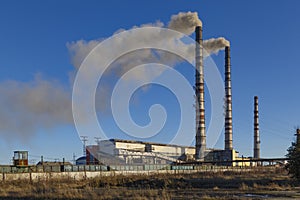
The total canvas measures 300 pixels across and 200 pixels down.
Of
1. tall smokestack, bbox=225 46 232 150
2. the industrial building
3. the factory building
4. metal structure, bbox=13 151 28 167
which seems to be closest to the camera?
metal structure, bbox=13 151 28 167

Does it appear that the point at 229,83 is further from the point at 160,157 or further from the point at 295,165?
the point at 295,165

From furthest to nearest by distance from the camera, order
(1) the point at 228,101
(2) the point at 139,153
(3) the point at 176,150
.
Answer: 1. (3) the point at 176,150
2. (1) the point at 228,101
3. (2) the point at 139,153

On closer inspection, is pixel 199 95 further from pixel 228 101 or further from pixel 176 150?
pixel 176 150

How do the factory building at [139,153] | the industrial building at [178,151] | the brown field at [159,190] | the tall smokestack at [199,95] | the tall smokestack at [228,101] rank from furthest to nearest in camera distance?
the tall smokestack at [228,101] → the tall smokestack at [199,95] → the industrial building at [178,151] → the factory building at [139,153] → the brown field at [159,190]

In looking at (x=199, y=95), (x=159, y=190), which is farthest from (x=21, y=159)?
(x=199, y=95)

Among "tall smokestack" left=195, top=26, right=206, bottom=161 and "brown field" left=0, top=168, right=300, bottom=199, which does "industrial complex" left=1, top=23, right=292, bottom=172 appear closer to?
"tall smokestack" left=195, top=26, right=206, bottom=161

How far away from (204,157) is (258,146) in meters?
18.6

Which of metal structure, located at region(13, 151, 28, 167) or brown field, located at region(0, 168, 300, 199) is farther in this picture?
metal structure, located at region(13, 151, 28, 167)

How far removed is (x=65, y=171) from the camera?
4250cm

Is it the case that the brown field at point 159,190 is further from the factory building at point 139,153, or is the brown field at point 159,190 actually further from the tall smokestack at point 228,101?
the tall smokestack at point 228,101

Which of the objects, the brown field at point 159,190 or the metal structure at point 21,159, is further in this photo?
the metal structure at point 21,159

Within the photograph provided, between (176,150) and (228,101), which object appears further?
(176,150)

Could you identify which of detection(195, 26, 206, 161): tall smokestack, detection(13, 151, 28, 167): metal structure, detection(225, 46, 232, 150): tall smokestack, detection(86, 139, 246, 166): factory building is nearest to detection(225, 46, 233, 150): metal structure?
detection(225, 46, 232, 150): tall smokestack

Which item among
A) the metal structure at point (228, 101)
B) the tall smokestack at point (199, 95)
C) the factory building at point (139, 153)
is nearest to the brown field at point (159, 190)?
the factory building at point (139, 153)
